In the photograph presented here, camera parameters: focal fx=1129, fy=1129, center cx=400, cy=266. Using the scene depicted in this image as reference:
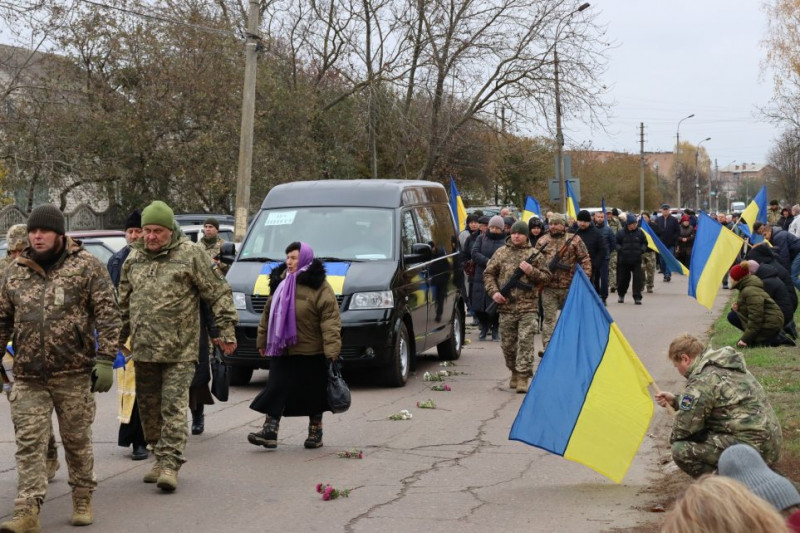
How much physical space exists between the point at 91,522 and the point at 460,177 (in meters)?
46.7

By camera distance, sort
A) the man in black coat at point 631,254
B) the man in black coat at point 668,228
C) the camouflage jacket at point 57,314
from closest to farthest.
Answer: the camouflage jacket at point 57,314 → the man in black coat at point 631,254 → the man in black coat at point 668,228

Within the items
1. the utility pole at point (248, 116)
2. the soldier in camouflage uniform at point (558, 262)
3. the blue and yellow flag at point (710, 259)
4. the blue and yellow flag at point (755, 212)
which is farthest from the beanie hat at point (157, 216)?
the blue and yellow flag at point (755, 212)

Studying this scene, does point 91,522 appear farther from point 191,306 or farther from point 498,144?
point 498,144

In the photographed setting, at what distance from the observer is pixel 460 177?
52.9 metres

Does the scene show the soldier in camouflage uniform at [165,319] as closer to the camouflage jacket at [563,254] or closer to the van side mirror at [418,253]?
the van side mirror at [418,253]

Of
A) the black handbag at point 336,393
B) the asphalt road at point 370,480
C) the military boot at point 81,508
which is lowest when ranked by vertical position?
the asphalt road at point 370,480

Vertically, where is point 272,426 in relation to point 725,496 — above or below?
below

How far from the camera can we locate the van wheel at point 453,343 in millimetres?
14883

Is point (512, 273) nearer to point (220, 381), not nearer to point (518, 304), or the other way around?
point (518, 304)

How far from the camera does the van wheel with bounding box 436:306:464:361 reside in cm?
1488

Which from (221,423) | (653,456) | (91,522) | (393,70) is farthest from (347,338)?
(393,70)

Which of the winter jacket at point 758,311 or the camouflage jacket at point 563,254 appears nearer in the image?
→ the camouflage jacket at point 563,254

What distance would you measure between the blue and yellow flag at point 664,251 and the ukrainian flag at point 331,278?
8685 millimetres

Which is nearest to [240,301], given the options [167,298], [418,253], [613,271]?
[418,253]
